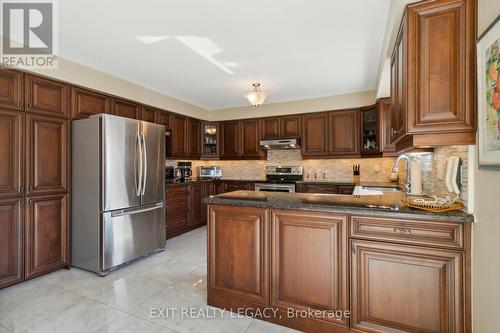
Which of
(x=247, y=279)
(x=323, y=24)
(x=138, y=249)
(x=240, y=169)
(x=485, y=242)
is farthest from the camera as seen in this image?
(x=240, y=169)

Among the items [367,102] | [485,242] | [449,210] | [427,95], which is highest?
[367,102]

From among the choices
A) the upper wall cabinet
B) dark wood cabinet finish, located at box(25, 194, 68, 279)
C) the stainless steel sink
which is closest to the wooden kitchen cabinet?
the upper wall cabinet

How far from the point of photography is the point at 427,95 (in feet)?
5.01

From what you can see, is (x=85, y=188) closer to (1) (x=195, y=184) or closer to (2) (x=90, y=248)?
(2) (x=90, y=248)

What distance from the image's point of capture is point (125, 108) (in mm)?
3801

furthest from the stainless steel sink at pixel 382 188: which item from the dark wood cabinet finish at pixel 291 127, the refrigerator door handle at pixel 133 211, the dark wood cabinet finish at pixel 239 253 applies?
the refrigerator door handle at pixel 133 211

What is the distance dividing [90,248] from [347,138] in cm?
437

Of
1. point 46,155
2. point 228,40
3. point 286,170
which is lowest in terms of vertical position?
point 286,170

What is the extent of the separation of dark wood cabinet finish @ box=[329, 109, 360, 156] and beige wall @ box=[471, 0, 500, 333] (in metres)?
3.24

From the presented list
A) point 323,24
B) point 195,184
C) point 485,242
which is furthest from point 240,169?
point 485,242

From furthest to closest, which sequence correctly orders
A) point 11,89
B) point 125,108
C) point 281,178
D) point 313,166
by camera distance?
point 281,178
point 313,166
point 125,108
point 11,89

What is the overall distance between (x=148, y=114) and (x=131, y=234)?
2.05 meters

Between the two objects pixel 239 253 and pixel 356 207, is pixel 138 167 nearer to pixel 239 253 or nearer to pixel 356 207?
pixel 239 253

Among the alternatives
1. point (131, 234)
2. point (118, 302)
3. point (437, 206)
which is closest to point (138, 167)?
point (131, 234)
